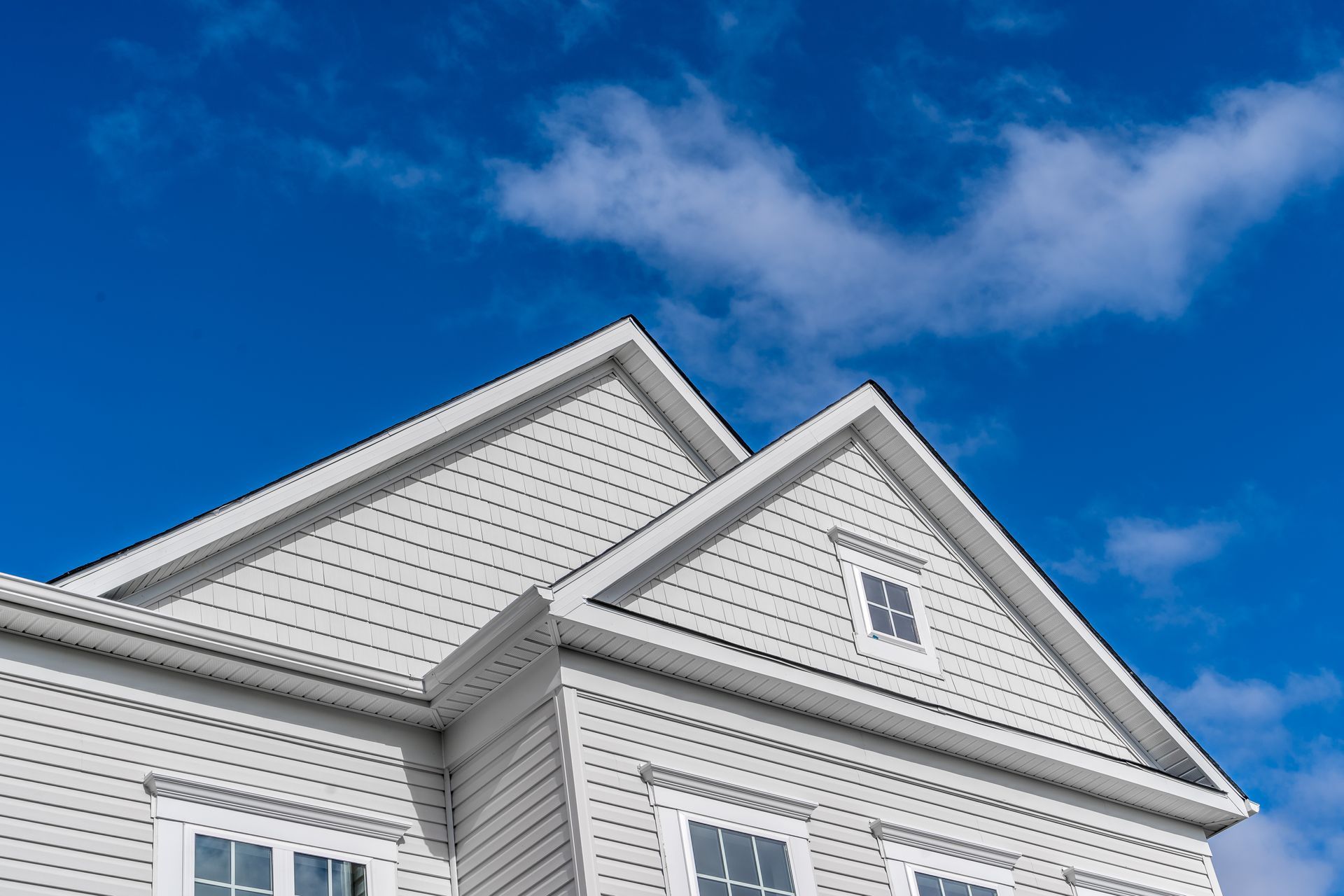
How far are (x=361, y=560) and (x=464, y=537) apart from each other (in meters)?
1.22

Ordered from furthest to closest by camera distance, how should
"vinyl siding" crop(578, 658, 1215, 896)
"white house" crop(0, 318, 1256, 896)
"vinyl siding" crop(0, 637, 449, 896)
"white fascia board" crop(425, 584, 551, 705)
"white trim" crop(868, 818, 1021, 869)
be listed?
"white trim" crop(868, 818, 1021, 869)
"white fascia board" crop(425, 584, 551, 705)
"vinyl siding" crop(578, 658, 1215, 896)
"white house" crop(0, 318, 1256, 896)
"vinyl siding" crop(0, 637, 449, 896)

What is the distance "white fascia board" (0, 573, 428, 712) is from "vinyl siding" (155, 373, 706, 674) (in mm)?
646

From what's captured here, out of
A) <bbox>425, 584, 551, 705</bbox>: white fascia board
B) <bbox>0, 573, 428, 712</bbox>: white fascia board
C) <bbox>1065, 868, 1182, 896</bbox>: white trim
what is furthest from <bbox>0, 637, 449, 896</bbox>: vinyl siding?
<bbox>1065, 868, 1182, 896</bbox>: white trim

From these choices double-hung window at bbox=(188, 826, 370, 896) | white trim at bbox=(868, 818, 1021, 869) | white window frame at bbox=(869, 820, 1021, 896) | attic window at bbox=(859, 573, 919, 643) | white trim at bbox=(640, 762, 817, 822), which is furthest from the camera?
attic window at bbox=(859, 573, 919, 643)

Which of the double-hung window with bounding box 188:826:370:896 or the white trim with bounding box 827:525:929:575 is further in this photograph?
the white trim with bounding box 827:525:929:575

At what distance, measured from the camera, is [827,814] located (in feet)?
40.3

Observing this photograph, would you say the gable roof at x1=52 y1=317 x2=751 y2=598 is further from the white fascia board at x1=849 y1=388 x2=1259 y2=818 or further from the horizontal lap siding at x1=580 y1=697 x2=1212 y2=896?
the horizontal lap siding at x1=580 y1=697 x2=1212 y2=896

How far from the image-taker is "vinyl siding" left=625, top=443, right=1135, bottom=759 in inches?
510

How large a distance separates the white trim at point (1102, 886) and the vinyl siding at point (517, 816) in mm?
5632

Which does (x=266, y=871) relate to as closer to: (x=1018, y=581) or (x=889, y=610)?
(x=889, y=610)

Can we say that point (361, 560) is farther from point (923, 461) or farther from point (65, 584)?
point (923, 461)

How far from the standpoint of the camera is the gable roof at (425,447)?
11.8m

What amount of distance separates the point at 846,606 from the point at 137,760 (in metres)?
6.58

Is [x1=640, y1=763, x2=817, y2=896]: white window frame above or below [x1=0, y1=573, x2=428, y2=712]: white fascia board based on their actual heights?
below
